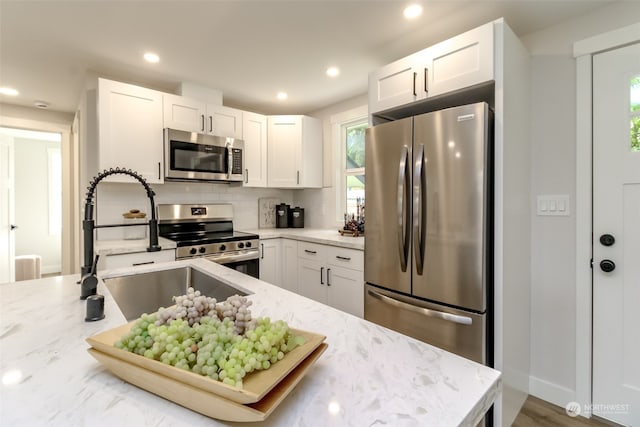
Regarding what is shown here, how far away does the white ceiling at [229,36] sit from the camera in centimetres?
178

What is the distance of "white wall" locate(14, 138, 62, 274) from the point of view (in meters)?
5.21

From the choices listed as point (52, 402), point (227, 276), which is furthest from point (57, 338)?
point (227, 276)

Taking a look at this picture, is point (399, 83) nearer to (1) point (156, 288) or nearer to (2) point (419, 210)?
(2) point (419, 210)

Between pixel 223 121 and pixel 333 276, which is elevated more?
pixel 223 121

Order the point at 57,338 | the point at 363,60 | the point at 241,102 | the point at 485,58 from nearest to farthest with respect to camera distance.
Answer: the point at 57,338, the point at 485,58, the point at 363,60, the point at 241,102

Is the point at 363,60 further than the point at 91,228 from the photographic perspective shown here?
Yes

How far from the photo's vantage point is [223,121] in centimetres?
309

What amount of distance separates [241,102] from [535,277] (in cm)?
324

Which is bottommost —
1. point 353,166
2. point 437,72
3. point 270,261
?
point 270,261

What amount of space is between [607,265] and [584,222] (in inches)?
10.3

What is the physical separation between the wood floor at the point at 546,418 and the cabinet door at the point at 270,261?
7.16 ft

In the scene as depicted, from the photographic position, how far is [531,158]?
6.46 ft

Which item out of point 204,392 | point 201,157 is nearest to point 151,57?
point 201,157

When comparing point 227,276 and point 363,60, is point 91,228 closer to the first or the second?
point 227,276
